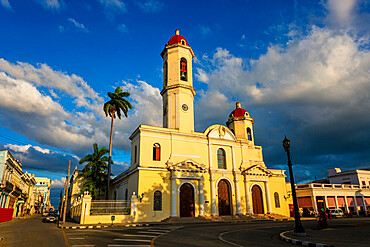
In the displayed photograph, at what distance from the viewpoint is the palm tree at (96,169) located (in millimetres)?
35719

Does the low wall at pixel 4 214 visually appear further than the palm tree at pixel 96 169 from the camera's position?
No

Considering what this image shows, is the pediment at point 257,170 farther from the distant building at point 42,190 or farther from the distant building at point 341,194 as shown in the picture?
the distant building at point 42,190

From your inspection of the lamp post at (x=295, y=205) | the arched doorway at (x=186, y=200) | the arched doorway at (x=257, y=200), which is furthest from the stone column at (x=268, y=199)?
the lamp post at (x=295, y=205)

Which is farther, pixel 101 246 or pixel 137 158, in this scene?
pixel 137 158

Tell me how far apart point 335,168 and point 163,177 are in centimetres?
4389

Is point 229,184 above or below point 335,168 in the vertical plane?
below

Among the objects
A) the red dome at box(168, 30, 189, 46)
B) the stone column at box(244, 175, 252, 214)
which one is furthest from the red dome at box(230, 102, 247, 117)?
the red dome at box(168, 30, 189, 46)

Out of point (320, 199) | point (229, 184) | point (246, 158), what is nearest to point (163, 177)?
point (229, 184)

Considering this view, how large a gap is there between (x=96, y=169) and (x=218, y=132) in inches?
707

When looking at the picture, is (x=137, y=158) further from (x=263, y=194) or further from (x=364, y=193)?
(x=364, y=193)

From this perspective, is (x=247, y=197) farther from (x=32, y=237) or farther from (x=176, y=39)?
(x=32, y=237)

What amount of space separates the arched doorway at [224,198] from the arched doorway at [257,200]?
3.68 meters

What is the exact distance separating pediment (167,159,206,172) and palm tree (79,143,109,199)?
12322 millimetres

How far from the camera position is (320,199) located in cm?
4247
